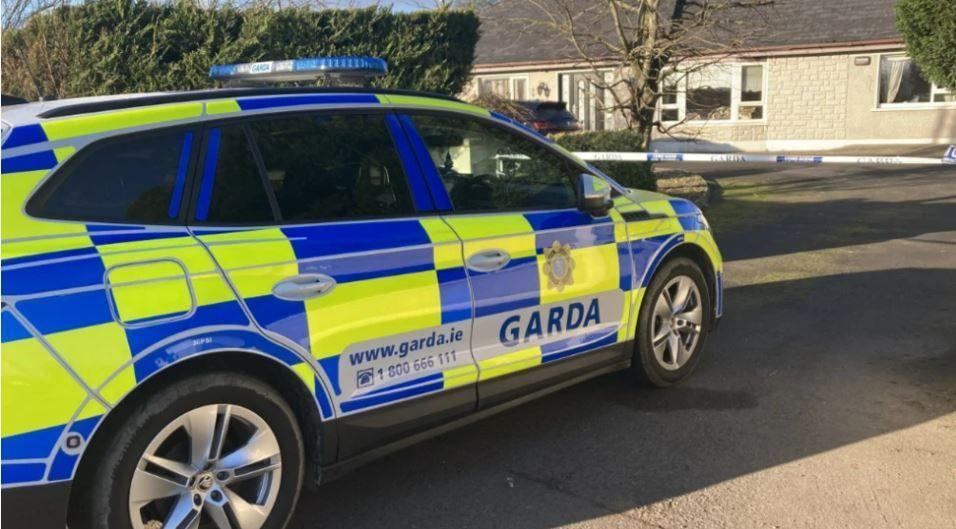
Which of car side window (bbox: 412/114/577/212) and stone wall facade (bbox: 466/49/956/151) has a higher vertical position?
car side window (bbox: 412/114/577/212)

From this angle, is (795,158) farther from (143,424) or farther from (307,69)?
(143,424)

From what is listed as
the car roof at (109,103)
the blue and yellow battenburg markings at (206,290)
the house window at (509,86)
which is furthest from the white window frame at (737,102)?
the car roof at (109,103)

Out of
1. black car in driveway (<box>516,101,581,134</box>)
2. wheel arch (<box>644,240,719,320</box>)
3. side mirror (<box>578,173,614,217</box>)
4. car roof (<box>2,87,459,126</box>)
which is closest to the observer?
car roof (<box>2,87,459,126</box>)

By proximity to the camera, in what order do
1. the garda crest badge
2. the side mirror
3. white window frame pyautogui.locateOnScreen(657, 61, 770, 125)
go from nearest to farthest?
1. the garda crest badge
2. the side mirror
3. white window frame pyautogui.locateOnScreen(657, 61, 770, 125)

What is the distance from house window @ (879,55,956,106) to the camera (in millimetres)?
21844

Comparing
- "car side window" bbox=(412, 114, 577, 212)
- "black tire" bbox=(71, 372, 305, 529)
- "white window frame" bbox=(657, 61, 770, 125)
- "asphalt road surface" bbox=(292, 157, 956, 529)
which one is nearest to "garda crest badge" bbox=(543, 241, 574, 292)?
"car side window" bbox=(412, 114, 577, 212)

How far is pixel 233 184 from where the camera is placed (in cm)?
322

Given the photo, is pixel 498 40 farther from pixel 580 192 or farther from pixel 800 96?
pixel 580 192

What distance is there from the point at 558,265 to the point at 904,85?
21.2 metres

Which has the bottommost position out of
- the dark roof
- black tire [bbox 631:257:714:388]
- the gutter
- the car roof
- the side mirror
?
black tire [bbox 631:257:714:388]

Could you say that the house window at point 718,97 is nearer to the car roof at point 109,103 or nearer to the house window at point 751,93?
the house window at point 751,93

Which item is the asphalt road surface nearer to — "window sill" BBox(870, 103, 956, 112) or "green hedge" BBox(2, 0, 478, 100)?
"green hedge" BBox(2, 0, 478, 100)

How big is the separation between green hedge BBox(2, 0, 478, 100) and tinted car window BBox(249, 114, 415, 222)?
17.8 feet

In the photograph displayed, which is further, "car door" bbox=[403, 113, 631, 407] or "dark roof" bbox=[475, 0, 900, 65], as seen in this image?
"dark roof" bbox=[475, 0, 900, 65]
